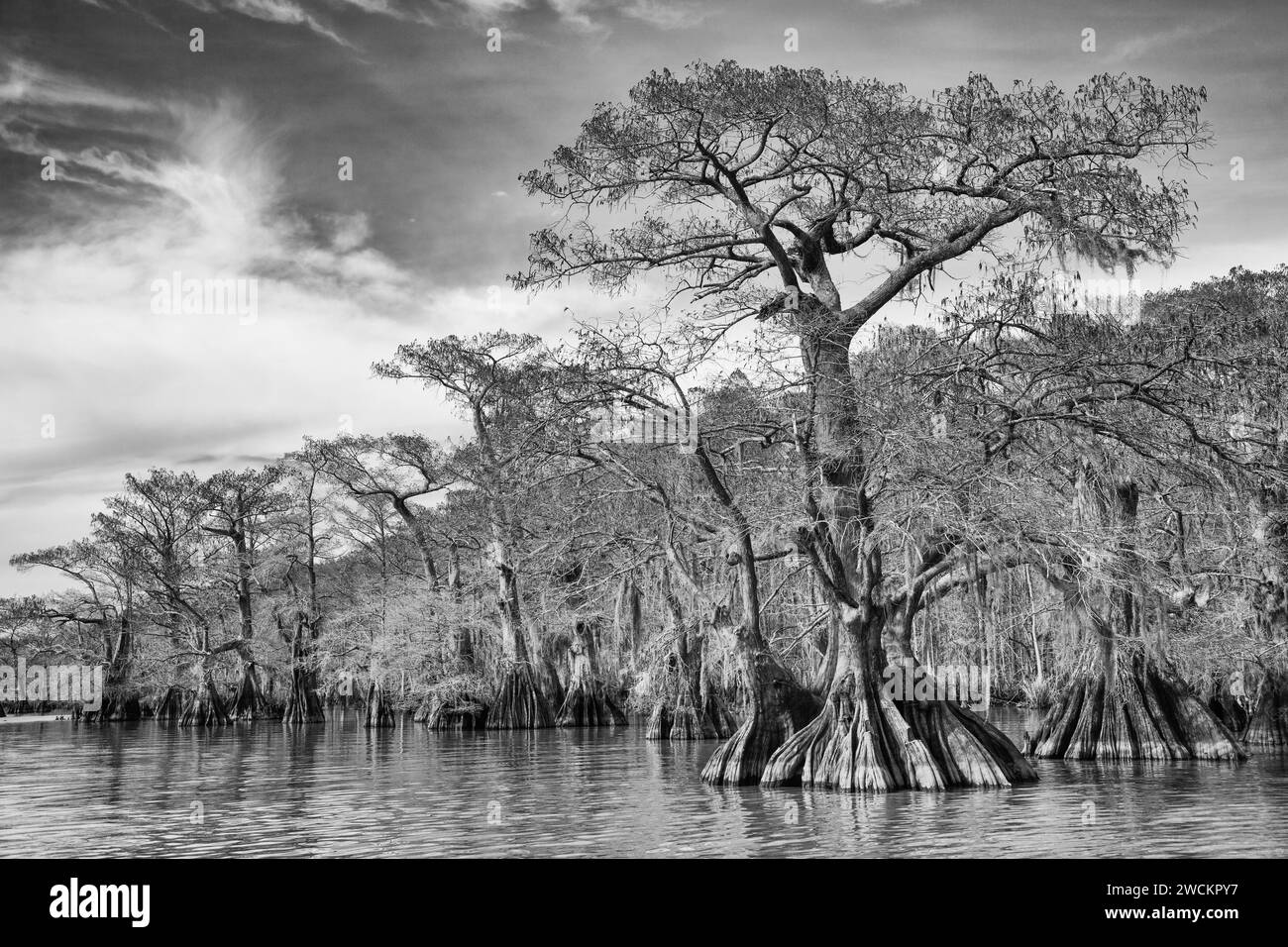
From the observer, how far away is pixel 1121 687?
17.9 metres

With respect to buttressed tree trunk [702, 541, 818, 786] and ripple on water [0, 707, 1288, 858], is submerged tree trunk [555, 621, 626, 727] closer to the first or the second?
ripple on water [0, 707, 1288, 858]

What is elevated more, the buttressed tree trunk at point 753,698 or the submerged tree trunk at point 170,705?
the buttressed tree trunk at point 753,698

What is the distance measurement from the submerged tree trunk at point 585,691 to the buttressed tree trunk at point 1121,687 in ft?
52.8

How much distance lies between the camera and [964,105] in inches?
555

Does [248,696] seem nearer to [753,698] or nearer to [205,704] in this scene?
[205,704]

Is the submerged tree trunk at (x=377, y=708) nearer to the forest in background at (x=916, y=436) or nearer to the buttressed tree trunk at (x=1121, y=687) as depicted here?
the forest in background at (x=916, y=436)

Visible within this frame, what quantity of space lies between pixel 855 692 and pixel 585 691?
761 inches

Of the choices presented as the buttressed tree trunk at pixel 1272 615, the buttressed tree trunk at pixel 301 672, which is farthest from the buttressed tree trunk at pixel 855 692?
the buttressed tree trunk at pixel 301 672

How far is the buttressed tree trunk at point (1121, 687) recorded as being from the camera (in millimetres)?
17172

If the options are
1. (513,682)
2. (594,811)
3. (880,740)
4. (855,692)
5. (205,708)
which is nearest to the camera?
(594,811)

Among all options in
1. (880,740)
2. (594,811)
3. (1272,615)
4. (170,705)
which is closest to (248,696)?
(170,705)

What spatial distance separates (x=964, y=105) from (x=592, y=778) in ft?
34.7

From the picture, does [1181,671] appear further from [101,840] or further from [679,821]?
[101,840]

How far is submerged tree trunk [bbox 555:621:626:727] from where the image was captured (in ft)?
105
